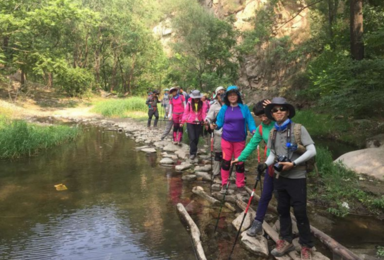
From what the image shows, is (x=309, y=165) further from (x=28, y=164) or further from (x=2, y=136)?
(x=2, y=136)

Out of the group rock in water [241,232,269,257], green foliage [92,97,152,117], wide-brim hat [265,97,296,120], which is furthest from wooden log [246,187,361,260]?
green foliage [92,97,152,117]

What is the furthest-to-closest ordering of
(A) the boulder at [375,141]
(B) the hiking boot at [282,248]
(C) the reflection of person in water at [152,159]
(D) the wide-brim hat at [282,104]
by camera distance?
1. (A) the boulder at [375,141]
2. (C) the reflection of person in water at [152,159]
3. (B) the hiking boot at [282,248]
4. (D) the wide-brim hat at [282,104]

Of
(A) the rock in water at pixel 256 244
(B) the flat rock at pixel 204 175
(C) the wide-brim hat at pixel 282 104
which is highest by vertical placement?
(C) the wide-brim hat at pixel 282 104

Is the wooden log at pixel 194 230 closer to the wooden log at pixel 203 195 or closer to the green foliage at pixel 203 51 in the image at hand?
the wooden log at pixel 203 195

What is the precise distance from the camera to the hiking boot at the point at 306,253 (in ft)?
11.1

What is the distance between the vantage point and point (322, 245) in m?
3.98

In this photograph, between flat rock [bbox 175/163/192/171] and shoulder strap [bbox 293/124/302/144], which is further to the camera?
flat rock [bbox 175/163/192/171]

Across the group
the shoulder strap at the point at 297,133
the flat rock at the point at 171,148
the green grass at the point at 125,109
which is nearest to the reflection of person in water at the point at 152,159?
the flat rock at the point at 171,148

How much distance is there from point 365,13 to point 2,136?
1388 cm

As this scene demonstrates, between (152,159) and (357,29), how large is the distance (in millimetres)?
8608

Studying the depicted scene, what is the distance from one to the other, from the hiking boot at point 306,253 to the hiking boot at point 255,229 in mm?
730

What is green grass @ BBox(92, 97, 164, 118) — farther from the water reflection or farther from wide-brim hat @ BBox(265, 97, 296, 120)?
wide-brim hat @ BBox(265, 97, 296, 120)

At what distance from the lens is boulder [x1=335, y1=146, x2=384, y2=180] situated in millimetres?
6803

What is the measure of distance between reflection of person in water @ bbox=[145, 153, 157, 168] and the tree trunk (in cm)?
781
